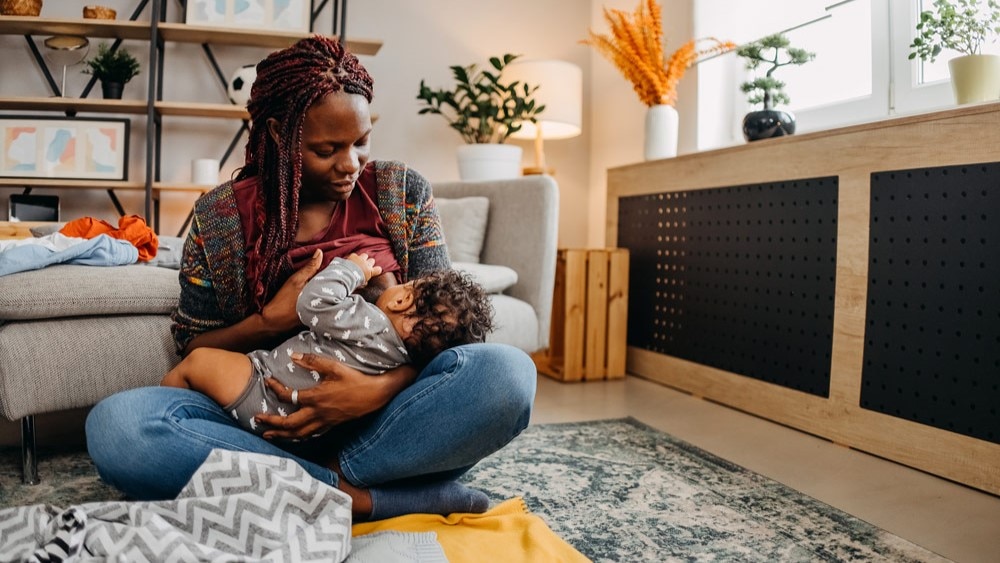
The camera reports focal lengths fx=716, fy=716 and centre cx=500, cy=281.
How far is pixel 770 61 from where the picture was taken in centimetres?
252

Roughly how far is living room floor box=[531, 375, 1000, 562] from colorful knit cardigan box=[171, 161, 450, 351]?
102 cm

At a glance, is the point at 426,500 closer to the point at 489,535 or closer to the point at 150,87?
the point at 489,535

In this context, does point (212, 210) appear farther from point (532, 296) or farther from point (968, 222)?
point (968, 222)

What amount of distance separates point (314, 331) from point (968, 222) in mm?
1539

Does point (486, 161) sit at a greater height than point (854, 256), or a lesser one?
greater

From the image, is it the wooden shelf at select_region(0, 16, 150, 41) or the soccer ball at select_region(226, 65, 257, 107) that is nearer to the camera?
the wooden shelf at select_region(0, 16, 150, 41)

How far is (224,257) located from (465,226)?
1.29 meters

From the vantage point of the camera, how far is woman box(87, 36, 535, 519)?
1126 mm

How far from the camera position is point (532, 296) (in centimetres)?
235

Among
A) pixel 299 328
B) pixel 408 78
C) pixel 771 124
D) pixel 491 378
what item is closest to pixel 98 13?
pixel 408 78

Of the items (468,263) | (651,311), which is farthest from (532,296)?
(651,311)

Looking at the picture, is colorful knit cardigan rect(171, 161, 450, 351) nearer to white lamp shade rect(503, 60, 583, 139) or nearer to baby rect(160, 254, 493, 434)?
baby rect(160, 254, 493, 434)

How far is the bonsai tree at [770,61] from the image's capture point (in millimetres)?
2418

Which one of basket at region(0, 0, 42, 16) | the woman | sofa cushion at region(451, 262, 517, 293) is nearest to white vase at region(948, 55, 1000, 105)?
sofa cushion at region(451, 262, 517, 293)
